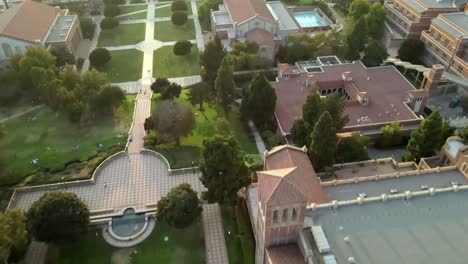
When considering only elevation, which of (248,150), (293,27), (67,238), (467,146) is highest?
(293,27)

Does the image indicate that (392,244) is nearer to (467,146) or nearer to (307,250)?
(307,250)

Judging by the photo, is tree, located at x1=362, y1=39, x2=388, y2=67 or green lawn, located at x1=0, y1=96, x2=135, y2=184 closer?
green lawn, located at x1=0, y1=96, x2=135, y2=184

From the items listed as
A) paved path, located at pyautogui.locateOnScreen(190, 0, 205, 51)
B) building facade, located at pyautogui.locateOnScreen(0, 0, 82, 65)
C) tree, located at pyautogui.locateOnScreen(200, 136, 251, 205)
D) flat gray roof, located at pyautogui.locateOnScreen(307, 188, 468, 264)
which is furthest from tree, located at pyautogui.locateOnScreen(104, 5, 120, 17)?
flat gray roof, located at pyautogui.locateOnScreen(307, 188, 468, 264)

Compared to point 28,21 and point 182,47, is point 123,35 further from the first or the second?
point 28,21

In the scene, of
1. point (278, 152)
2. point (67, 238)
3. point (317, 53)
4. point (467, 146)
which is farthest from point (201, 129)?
point (467, 146)

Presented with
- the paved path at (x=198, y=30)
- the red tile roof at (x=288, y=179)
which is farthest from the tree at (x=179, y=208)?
the paved path at (x=198, y=30)

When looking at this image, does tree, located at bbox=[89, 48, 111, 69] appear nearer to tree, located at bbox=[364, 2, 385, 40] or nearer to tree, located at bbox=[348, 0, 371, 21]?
tree, located at bbox=[348, 0, 371, 21]
